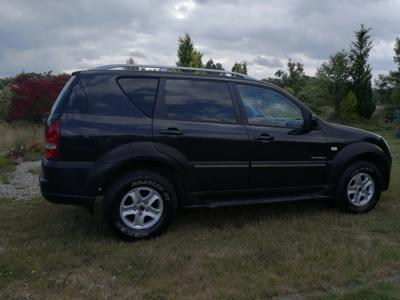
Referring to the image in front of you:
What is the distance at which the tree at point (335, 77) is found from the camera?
3013 centimetres

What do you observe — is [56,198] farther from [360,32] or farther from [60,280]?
[360,32]

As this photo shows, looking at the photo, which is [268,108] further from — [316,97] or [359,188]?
[316,97]

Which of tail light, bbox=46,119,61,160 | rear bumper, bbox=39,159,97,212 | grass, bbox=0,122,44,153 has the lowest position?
grass, bbox=0,122,44,153

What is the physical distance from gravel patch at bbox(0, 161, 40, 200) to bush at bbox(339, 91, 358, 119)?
22.7m

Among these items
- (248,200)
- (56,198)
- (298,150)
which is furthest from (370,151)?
(56,198)

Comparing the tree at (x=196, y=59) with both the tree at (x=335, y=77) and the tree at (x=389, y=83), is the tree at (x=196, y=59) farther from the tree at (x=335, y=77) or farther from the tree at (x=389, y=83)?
the tree at (x=389, y=83)

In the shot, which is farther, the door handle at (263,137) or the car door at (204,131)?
the door handle at (263,137)

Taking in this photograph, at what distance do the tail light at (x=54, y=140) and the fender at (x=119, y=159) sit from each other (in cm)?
40

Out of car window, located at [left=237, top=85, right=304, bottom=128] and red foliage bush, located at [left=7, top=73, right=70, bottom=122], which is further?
red foliage bush, located at [left=7, top=73, right=70, bottom=122]

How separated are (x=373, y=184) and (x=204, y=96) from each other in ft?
8.59

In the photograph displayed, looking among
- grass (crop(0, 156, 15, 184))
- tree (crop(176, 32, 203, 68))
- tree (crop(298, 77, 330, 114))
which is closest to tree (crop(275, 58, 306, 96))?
tree (crop(298, 77, 330, 114))

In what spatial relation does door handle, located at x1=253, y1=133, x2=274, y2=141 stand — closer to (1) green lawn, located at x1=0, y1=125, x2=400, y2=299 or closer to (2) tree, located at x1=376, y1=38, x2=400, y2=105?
(1) green lawn, located at x1=0, y1=125, x2=400, y2=299

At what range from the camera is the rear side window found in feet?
13.8

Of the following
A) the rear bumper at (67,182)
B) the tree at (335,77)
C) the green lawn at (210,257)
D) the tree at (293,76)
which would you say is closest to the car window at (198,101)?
the rear bumper at (67,182)
